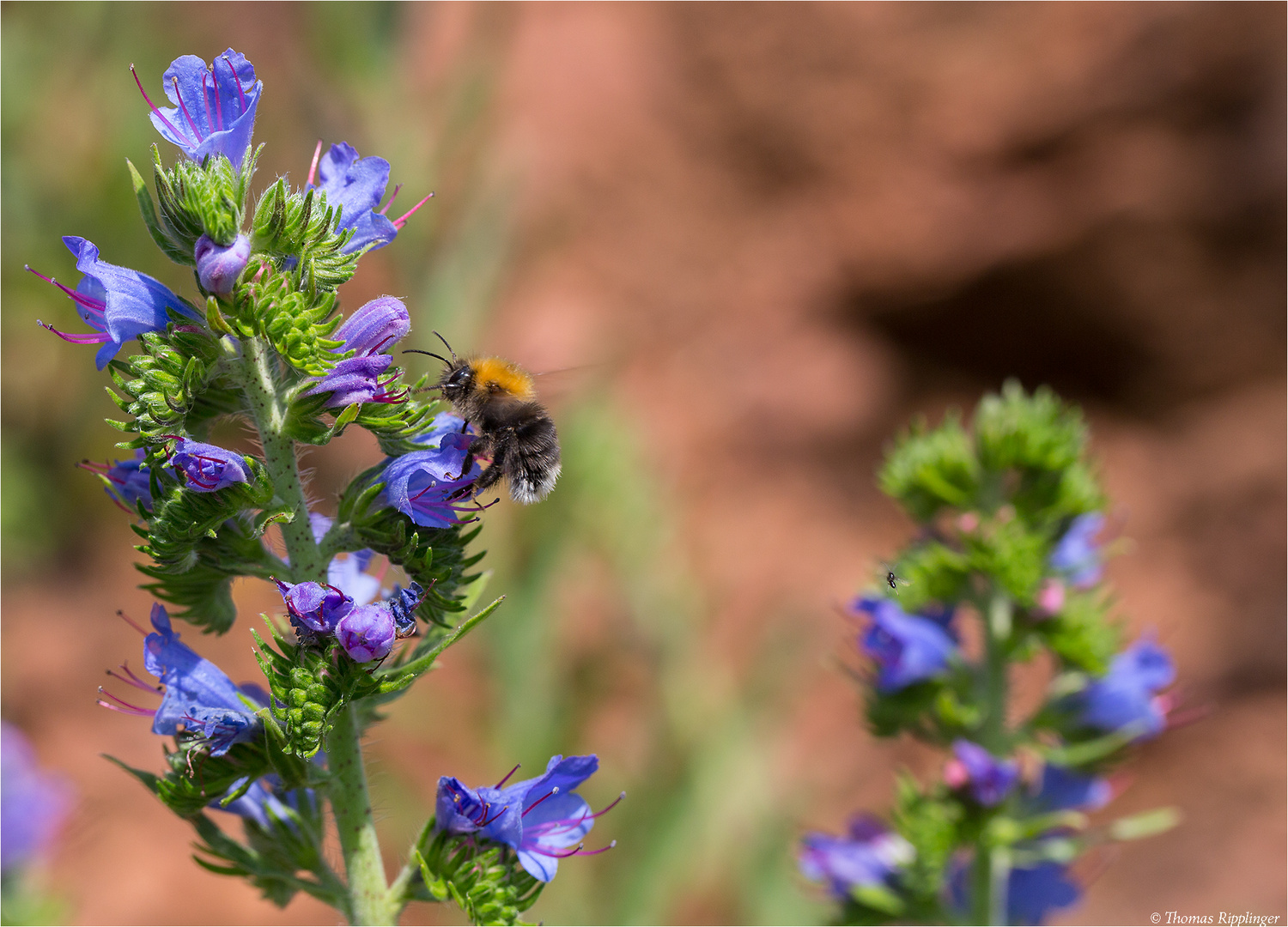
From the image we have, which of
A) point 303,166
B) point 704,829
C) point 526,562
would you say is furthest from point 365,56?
point 704,829

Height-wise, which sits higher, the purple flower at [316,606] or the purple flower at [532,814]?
the purple flower at [316,606]

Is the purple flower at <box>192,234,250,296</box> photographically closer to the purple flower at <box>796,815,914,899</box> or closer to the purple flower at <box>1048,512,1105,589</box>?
the purple flower at <box>796,815,914,899</box>

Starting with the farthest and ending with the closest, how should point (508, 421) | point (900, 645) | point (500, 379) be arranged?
1. point (900, 645)
2. point (500, 379)
3. point (508, 421)

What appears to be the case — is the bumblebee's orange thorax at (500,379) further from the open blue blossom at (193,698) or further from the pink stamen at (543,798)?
the pink stamen at (543,798)

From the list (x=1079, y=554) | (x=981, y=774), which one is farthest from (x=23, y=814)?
(x=1079, y=554)

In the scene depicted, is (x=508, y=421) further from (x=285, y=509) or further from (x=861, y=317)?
(x=861, y=317)

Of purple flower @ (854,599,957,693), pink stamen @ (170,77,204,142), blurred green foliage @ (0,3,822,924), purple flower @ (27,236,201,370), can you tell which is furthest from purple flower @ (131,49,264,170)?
blurred green foliage @ (0,3,822,924)

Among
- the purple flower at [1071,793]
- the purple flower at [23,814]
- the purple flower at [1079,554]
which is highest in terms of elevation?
→ the purple flower at [1079,554]

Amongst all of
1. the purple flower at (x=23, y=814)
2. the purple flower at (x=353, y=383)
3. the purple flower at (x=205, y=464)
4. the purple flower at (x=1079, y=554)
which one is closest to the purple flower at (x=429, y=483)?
the purple flower at (x=353, y=383)
